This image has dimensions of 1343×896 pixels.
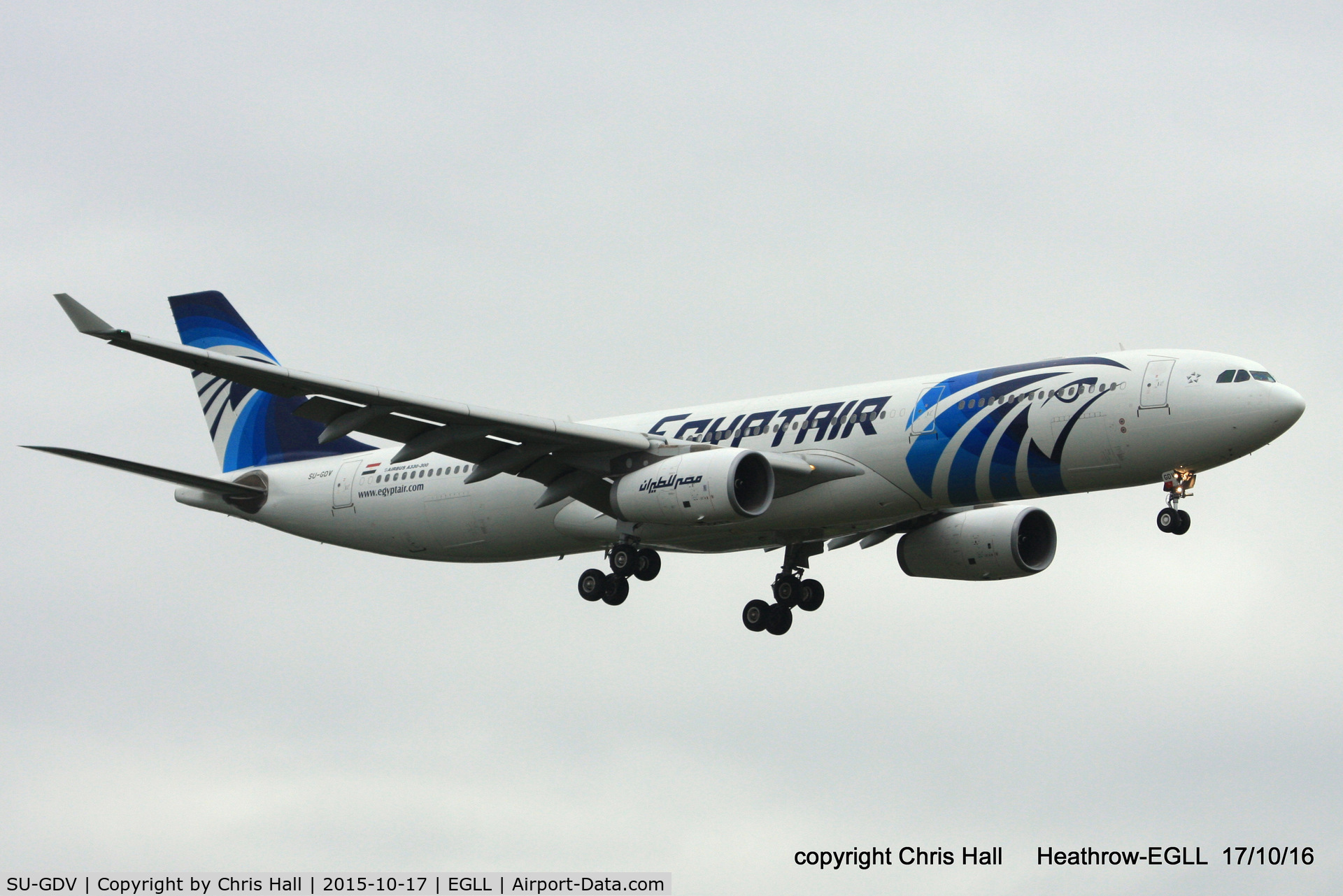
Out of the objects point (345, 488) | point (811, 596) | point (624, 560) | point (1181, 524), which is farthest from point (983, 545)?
point (345, 488)

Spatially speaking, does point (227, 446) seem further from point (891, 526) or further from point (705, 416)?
point (891, 526)

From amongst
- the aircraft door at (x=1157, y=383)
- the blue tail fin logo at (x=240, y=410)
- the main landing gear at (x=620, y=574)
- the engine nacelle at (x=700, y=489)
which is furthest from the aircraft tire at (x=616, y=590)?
the aircraft door at (x=1157, y=383)

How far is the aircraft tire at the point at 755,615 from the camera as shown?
42.0 m

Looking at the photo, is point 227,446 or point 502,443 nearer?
point 502,443

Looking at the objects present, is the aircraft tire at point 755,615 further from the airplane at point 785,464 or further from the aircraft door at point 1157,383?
the aircraft door at point 1157,383

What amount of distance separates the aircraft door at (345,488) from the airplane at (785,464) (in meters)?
0.05

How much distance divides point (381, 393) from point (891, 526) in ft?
42.5

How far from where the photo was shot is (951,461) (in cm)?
3541

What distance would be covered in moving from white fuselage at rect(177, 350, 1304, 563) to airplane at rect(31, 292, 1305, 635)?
43 mm

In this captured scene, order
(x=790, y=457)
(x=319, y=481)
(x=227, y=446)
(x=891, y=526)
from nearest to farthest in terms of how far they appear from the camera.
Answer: (x=790, y=457), (x=891, y=526), (x=319, y=481), (x=227, y=446)

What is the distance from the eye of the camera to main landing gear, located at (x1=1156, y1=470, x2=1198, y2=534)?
111 feet

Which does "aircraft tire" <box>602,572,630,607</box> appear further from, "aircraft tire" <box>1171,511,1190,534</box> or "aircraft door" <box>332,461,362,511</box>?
"aircraft tire" <box>1171,511,1190,534</box>

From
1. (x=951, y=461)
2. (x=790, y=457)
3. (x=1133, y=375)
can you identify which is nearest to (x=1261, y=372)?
(x=1133, y=375)

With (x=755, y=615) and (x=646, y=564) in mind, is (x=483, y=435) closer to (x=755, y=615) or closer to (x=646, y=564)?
(x=646, y=564)
